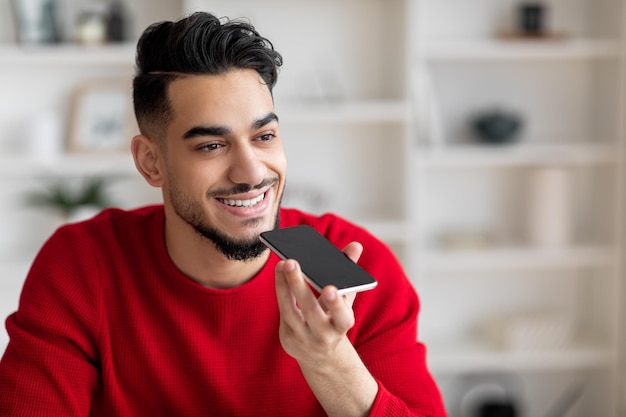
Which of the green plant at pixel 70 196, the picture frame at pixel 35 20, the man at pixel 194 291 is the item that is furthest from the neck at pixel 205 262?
the picture frame at pixel 35 20

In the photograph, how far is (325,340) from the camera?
1137mm

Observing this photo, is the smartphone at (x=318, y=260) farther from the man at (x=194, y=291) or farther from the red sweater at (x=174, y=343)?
the red sweater at (x=174, y=343)

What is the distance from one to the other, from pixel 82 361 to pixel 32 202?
1798 millimetres

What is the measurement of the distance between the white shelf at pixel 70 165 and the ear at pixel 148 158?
1389mm

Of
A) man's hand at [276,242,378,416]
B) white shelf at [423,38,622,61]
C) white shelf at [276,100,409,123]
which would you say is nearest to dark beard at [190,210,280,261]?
man's hand at [276,242,378,416]

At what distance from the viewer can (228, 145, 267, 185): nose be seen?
1358 mm

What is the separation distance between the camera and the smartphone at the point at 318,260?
3.70 ft

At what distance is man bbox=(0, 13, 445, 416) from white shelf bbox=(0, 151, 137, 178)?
139 cm

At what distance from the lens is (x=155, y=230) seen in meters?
1.56

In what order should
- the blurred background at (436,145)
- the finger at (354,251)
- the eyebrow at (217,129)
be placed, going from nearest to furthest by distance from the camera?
the finger at (354,251), the eyebrow at (217,129), the blurred background at (436,145)

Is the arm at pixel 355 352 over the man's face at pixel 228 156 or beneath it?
beneath

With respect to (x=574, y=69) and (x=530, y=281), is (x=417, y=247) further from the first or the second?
(x=574, y=69)

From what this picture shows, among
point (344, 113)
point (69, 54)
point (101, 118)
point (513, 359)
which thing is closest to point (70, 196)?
point (101, 118)

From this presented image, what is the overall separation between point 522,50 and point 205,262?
1914 mm
